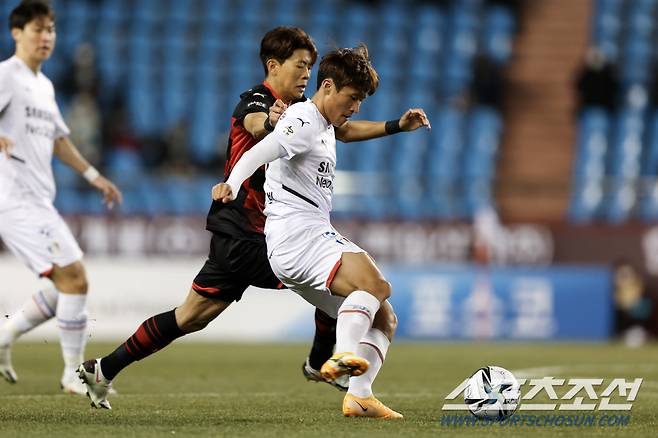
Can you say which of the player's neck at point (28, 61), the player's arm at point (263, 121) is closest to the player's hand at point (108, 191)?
the player's neck at point (28, 61)

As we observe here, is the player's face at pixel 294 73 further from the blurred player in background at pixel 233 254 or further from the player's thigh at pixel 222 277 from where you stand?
the player's thigh at pixel 222 277

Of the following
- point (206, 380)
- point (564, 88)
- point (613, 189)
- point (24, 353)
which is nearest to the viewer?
point (206, 380)

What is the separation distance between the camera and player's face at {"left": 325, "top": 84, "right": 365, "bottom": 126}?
6.11m

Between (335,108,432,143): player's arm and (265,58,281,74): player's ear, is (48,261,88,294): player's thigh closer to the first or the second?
(265,58,281,74): player's ear

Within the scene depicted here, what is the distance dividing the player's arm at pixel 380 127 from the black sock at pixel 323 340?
1.13 m

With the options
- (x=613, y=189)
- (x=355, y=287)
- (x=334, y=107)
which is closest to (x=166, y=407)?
(x=355, y=287)

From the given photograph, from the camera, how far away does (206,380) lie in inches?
359

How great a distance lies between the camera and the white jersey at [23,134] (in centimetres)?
767

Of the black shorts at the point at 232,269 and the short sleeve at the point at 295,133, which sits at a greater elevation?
the short sleeve at the point at 295,133

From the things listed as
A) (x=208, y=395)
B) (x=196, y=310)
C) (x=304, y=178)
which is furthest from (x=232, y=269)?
(x=208, y=395)

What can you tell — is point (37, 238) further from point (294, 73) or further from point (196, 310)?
point (294, 73)

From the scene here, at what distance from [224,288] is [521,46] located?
14.6m

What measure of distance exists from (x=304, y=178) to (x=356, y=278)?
23.0 inches

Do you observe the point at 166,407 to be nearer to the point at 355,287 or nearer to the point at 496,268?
the point at 355,287
